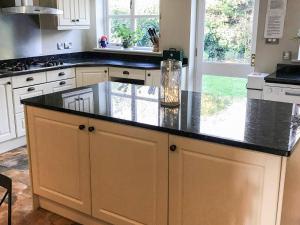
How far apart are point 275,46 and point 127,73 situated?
1.93 m

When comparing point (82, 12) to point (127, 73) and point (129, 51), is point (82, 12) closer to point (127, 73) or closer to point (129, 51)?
point (129, 51)

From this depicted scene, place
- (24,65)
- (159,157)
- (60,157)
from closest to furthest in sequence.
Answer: (159,157), (60,157), (24,65)

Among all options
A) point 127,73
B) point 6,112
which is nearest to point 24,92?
point 6,112

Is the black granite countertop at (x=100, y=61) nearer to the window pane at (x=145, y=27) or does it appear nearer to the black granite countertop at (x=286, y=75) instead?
the window pane at (x=145, y=27)

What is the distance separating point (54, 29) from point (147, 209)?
3.68 m

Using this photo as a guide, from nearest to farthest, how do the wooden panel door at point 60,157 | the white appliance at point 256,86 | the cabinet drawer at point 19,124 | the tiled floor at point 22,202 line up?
the wooden panel door at point 60,157, the tiled floor at point 22,202, the white appliance at point 256,86, the cabinet drawer at point 19,124

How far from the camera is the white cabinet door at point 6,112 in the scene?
151 inches

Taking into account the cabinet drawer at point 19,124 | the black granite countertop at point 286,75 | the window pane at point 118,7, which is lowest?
the cabinet drawer at point 19,124

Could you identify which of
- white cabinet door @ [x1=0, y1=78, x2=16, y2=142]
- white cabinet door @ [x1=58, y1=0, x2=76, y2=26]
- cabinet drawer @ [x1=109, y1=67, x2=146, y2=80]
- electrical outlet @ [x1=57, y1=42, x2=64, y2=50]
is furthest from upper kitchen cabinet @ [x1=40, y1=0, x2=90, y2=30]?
white cabinet door @ [x1=0, y1=78, x2=16, y2=142]

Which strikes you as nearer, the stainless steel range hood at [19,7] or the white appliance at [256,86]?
the white appliance at [256,86]

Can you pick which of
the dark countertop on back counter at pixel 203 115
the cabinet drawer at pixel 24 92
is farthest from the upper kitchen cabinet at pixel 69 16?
the dark countertop on back counter at pixel 203 115

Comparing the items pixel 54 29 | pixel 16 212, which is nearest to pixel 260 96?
pixel 16 212

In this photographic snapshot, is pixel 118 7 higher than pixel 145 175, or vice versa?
pixel 118 7

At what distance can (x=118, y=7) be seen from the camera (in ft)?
18.0
